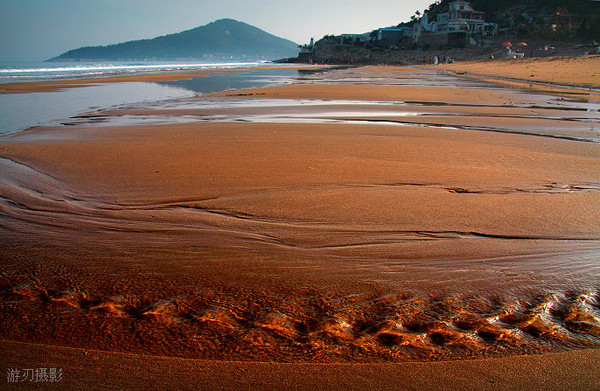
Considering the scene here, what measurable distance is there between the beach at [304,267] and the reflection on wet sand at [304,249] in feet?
0.05

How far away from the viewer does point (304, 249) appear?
2.97 meters

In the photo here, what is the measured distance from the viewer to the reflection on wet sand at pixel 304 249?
201 cm

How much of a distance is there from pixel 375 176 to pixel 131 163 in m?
3.19

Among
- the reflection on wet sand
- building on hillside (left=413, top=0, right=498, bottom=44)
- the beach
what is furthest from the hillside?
the beach

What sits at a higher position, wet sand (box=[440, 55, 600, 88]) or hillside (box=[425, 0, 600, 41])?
hillside (box=[425, 0, 600, 41])

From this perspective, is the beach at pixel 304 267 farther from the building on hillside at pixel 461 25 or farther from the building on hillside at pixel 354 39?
the building on hillside at pixel 354 39

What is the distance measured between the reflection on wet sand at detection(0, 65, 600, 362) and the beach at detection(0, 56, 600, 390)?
0.05ft

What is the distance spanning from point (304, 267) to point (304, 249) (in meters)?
0.29

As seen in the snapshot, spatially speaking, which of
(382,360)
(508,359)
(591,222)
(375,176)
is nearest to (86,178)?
(375,176)

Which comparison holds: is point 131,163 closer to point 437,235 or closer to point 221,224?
point 221,224

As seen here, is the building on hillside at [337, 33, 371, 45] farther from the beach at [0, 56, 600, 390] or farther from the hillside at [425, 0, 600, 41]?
the beach at [0, 56, 600, 390]

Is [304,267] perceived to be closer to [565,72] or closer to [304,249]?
[304,249]

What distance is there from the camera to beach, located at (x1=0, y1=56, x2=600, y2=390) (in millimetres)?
1813

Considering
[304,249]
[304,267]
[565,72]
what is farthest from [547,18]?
[304,267]
